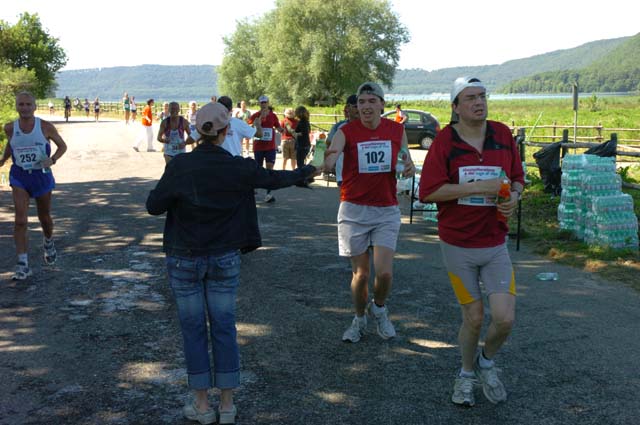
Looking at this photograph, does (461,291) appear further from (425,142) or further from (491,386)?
(425,142)

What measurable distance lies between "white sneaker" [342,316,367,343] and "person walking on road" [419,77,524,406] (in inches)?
53.2

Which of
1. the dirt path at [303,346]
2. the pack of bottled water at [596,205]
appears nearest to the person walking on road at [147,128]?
the dirt path at [303,346]

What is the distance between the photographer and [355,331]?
5809mm

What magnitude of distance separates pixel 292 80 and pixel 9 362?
214 ft

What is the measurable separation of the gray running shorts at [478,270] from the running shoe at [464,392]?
489 millimetres

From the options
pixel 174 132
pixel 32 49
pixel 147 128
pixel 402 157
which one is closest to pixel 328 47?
pixel 32 49

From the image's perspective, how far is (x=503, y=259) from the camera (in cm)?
446

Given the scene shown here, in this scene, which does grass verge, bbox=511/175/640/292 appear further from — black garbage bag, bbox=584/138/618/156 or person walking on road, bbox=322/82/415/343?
person walking on road, bbox=322/82/415/343

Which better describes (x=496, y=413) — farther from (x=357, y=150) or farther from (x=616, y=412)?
(x=357, y=150)

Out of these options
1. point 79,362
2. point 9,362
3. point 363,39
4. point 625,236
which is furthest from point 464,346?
point 363,39

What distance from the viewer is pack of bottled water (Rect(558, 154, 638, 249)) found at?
9664mm

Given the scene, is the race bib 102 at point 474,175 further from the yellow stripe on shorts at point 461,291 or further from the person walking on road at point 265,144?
the person walking on road at point 265,144

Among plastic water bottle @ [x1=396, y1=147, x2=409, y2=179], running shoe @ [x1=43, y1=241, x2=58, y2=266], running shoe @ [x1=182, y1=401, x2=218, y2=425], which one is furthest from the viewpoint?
running shoe @ [x1=43, y1=241, x2=58, y2=266]

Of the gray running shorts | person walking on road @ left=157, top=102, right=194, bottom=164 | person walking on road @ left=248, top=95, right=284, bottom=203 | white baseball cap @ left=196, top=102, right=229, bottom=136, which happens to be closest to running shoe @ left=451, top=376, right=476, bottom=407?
the gray running shorts
